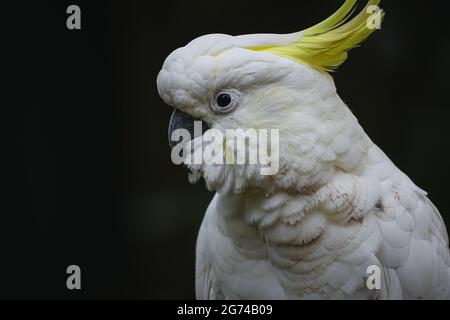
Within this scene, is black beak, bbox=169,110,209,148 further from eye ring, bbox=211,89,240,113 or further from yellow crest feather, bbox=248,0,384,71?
yellow crest feather, bbox=248,0,384,71

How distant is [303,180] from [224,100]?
31cm

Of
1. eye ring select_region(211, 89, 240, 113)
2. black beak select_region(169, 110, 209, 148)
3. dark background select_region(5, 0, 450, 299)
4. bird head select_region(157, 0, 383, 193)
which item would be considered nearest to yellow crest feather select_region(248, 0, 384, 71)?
bird head select_region(157, 0, 383, 193)

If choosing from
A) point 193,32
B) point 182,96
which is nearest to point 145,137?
point 193,32

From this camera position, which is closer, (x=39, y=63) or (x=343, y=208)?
(x=343, y=208)

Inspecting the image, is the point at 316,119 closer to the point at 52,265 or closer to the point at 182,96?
the point at 182,96

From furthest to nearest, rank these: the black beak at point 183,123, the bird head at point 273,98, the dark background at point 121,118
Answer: the dark background at point 121,118, the black beak at point 183,123, the bird head at point 273,98

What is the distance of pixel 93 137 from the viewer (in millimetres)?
3668

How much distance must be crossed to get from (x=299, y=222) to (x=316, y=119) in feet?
0.96

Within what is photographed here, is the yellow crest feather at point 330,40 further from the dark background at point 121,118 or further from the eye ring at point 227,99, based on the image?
the dark background at point 121,118

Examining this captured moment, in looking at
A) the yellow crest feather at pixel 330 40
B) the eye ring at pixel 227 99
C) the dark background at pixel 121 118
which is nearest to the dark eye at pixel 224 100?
the eye ring at pixel 227 99

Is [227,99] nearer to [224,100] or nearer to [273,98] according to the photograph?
[224,100]

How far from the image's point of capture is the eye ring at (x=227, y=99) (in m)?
1.87

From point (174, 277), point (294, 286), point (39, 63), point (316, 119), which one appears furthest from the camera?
point (174, 277)

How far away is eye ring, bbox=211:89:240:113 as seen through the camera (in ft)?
6.12
